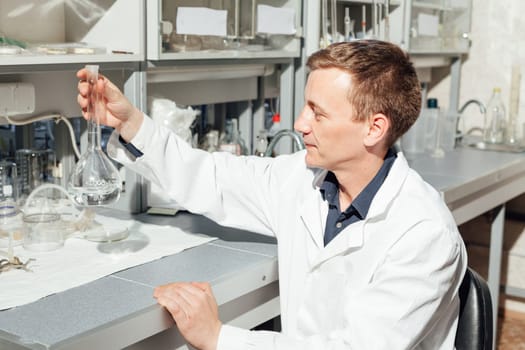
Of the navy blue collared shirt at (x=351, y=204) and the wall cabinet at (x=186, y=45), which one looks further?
the wall cabinet at (x=186, y=45)

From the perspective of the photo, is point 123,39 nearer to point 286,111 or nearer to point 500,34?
point 286,111

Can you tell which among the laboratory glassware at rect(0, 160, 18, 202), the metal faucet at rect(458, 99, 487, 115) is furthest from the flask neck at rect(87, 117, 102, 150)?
the metal faucet at rect(458, 99, 487, 115)

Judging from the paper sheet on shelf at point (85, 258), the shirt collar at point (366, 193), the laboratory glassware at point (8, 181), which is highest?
the shirt collar at point (366, 193)

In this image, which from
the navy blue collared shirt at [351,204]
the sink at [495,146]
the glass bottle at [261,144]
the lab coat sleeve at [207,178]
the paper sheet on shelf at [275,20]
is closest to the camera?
the navy blue collared shirt at [351,204]

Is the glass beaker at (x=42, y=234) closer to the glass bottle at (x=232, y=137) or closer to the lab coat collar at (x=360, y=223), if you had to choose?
the lab coat collar at (x=360, y=223)

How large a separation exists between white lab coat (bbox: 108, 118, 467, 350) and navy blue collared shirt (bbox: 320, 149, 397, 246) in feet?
0.06

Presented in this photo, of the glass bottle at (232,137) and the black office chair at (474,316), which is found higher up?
the glass bottle at (232,137)

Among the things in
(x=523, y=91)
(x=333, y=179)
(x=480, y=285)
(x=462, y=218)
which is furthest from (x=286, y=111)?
(x=523, y=91)

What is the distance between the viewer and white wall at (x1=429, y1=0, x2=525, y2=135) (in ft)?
11.5

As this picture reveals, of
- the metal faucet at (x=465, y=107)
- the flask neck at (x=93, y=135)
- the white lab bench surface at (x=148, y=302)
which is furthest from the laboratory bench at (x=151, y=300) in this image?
the metal faucet at (x=465, y=107)

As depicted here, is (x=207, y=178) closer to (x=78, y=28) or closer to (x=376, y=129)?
(x=376, y=129)

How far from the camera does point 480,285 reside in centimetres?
142

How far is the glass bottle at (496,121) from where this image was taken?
3359 millimetres

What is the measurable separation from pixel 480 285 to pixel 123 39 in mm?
1068
